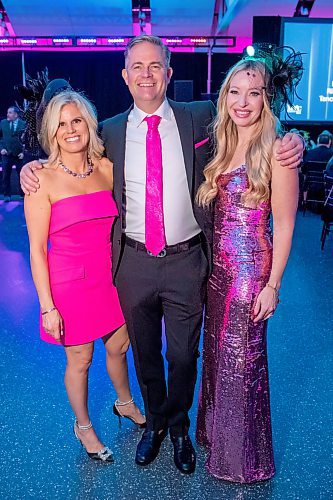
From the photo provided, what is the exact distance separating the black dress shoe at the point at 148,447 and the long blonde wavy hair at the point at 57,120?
1.23 meters

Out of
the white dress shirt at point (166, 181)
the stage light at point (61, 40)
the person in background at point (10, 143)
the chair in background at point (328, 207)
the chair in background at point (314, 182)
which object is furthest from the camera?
the stage light at point (61, 40)

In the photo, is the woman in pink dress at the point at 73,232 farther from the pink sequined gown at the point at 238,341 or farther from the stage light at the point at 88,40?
the stage light at the point at 88,40

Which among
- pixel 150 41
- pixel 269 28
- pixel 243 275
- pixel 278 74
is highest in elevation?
pixel 269 28

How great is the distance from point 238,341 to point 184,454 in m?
0.57

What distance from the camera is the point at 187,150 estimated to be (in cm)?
199

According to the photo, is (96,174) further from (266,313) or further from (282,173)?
(266,313)

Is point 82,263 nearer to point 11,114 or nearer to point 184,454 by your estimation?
point 184,454

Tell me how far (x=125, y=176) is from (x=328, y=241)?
4729 mm

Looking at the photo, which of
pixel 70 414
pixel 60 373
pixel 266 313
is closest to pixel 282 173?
pixel 266 313

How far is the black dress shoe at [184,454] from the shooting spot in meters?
2.10

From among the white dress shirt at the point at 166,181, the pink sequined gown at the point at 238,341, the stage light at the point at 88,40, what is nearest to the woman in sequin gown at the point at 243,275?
the pink sequined gown at the point at 238,341

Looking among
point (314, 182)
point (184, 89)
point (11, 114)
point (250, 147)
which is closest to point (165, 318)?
point (250, 147)

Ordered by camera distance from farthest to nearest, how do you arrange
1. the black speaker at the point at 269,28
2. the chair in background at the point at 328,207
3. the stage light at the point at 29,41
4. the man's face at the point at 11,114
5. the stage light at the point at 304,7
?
1. the stage light at the point at 29,41
2. the stage light at the point at 304,7
3. the man's face at the point at 11,114
4. the black speaker at the point at 269,28
5. the chair in background at the point at 328,207

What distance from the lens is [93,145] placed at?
2035mm
